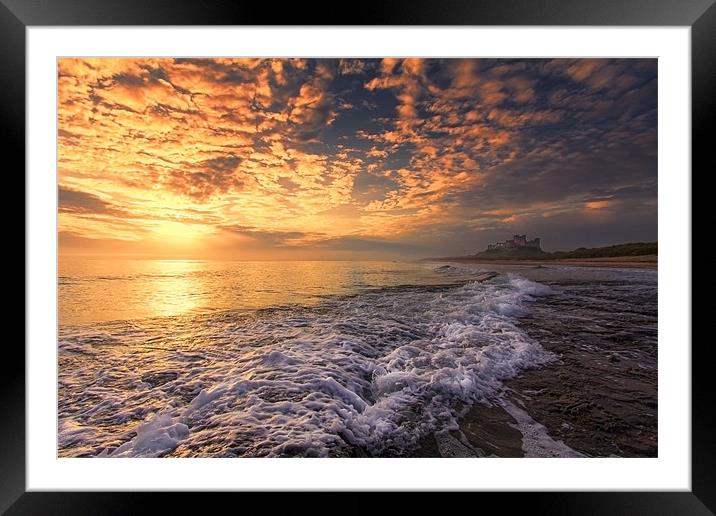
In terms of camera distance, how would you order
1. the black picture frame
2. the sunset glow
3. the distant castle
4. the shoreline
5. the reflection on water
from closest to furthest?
the black picture frame < the sunset glow < the reflection on water < the distant castle < the shoreline

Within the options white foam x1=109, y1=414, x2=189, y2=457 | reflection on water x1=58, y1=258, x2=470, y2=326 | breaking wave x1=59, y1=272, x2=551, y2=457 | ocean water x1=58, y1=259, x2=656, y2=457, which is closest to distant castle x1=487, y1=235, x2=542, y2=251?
reflection on water x1=58, y1=258, x2=470, y2=326

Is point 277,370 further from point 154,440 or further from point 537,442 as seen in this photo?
point 537,442

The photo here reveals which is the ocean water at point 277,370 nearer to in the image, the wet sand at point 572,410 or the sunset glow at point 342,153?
the wet sand at point 572,410

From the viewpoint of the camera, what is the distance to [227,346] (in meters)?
3.05

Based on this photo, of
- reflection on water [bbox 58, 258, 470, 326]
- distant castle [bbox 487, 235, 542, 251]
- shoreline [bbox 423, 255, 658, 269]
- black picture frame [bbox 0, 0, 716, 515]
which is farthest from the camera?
shoreline [bbox 423, 255, 658, 269]

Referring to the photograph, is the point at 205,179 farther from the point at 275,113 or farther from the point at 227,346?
the point at 227,346

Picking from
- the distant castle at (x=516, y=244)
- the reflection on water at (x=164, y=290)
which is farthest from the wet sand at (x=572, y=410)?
the distant castle at (x=516, y=244)

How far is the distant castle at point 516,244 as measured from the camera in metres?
7.59

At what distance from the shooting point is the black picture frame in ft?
3.21

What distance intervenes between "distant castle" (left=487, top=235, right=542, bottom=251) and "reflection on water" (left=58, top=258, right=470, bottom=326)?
2487 mm

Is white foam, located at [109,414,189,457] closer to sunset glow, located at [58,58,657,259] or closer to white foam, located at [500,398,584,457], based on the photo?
sunset glow, located at [58,58,657,259]

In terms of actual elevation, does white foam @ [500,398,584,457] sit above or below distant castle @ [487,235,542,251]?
below
